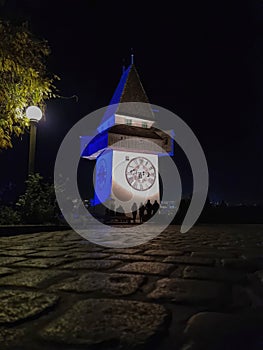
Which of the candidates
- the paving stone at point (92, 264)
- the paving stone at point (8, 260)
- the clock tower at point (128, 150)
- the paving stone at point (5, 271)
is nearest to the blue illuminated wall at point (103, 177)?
the clock tower at point (128, 150)

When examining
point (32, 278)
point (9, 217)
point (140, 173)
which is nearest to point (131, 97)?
point (140, 173)

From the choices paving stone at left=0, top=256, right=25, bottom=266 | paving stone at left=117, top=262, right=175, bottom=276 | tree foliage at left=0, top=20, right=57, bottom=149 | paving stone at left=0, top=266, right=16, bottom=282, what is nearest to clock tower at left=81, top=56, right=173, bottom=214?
tree foliage at left=0, top=20, right=57, bottom=149

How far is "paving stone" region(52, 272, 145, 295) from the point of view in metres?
1.96

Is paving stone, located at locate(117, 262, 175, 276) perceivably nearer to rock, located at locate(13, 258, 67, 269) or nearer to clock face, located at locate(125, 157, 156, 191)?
rock, located at locate(13, 258, 67, 269)

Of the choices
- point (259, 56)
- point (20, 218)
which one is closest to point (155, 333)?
point (20, 218)

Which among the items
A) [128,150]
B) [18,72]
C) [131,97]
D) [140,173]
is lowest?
[140,173]

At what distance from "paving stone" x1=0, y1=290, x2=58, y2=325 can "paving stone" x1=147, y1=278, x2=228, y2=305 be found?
2.16ft

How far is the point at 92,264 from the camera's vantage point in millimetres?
2988

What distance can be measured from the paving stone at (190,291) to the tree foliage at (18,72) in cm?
571

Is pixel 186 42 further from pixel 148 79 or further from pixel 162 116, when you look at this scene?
pixel 162 116

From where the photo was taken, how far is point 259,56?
85.1 ft

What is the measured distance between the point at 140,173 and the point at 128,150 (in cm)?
242

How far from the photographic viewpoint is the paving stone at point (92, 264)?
2.80 m

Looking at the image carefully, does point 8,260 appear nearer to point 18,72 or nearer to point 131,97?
point 18,72
